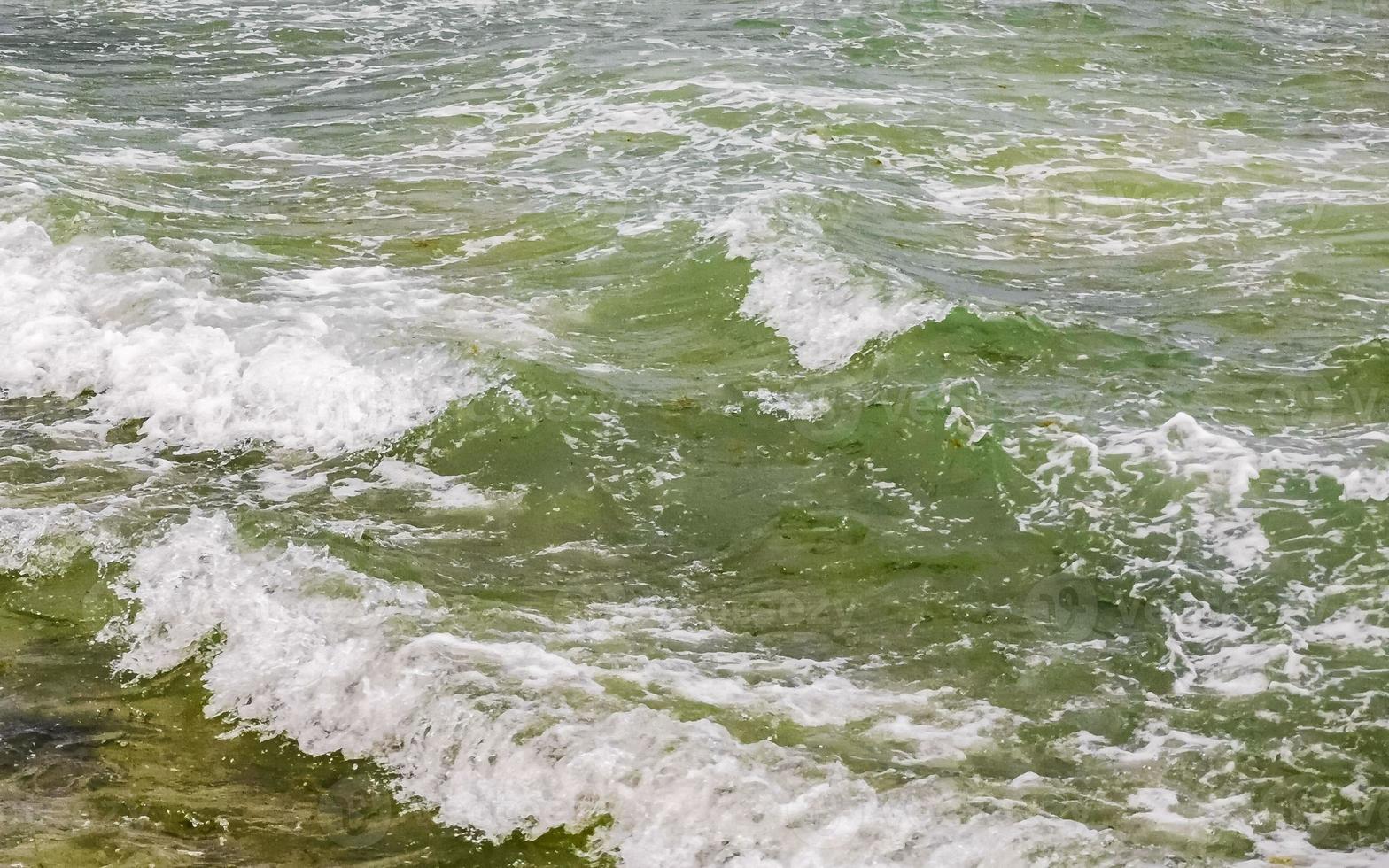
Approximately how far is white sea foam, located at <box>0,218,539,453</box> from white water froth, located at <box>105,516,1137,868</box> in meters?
1.76

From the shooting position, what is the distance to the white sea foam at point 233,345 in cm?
794

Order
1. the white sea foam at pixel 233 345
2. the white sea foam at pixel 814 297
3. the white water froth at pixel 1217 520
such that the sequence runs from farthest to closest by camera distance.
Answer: the white sea foam at pixel 814 297 < the white sea foam at pixel 233 345 < the white water froth at pixel 1217 520

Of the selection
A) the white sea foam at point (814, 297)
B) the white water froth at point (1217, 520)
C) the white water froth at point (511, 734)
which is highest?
the white sea foam at point (814, 297)

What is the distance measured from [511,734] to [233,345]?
4.58m

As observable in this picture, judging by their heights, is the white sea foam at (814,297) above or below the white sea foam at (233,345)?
above

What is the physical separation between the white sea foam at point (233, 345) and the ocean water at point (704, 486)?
0.04 metres

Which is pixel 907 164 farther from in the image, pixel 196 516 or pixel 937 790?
pixel 937 790

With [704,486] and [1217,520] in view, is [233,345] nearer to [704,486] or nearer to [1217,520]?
[704,486]

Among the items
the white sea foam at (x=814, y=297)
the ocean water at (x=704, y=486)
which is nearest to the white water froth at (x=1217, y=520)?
the ocean water at (x=704, y=486)

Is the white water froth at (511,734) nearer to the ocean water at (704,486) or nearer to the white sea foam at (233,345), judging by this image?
the ocean water at (704,486)

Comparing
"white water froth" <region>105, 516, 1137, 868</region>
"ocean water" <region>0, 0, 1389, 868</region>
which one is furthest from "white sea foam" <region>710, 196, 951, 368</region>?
"white water froth" <region>105, 516, 1137, 868</region>

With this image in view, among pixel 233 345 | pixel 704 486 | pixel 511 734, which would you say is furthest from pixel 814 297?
pixel 511 734

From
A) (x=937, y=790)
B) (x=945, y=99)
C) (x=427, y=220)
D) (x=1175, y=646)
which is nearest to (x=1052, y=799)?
(x=937, y=790)

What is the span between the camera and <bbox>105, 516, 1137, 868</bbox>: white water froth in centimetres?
449
